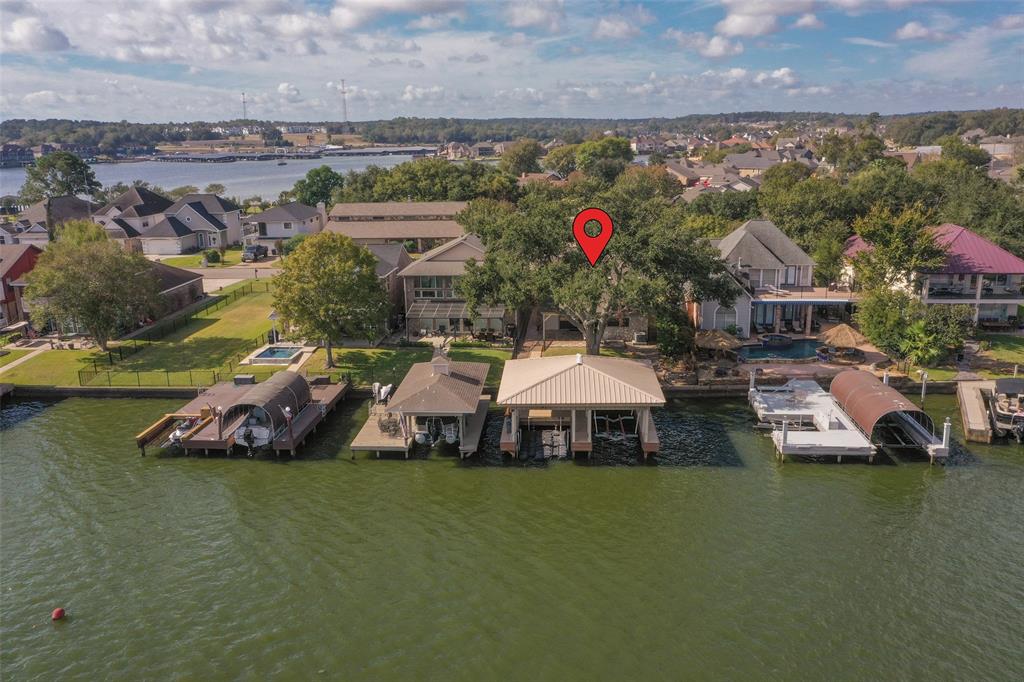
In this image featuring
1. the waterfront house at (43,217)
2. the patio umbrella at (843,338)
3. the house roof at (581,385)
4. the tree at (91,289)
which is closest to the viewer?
the house roof at (581,385)

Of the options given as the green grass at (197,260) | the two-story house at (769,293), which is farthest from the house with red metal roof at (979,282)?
the green grass at (197,260)

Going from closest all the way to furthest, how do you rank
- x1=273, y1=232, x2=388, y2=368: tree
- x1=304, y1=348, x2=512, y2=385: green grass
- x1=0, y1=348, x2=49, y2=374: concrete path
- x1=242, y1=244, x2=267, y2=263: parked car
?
x1=273, y1=232, x2=388, y2=368: tree < x1=304, y1=348, x2=512, y2=385: green grass < x1=0, y1=348, x2=49, y2=374: concrete path < x1=242, y1=244, x2=267, y2=263: parked car

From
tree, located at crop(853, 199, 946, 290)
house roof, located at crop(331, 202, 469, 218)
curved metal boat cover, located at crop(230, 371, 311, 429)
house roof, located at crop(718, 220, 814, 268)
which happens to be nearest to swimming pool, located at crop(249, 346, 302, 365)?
curved metal boat cover, located at crop(230, 371, 311, 429)

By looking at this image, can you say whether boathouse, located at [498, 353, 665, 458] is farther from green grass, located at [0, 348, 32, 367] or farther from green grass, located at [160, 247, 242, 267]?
green grass, located at [160, 247, 242, 267]

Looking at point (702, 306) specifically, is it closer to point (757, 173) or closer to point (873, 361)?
point (873, 361)

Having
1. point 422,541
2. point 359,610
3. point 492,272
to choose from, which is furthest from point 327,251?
point 359,610

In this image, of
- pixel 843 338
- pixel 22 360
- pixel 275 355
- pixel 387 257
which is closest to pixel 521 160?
pixel 387 257

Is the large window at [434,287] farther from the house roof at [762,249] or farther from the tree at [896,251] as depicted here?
the tree at [896,251]
